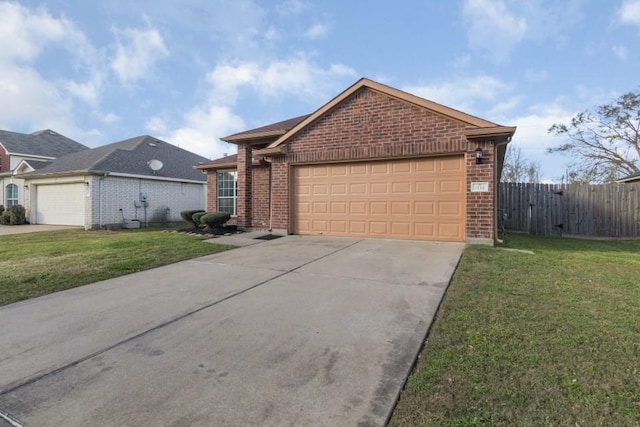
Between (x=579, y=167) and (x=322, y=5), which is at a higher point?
(x=322, y=5)

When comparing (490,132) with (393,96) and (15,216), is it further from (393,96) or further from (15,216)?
(15,216)

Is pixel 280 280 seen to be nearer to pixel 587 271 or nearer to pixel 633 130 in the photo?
pixel 587 271

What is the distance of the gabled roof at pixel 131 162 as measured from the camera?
16.9 m

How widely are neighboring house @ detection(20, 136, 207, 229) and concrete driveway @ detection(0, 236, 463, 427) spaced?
1294cm

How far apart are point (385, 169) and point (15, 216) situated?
2076cm

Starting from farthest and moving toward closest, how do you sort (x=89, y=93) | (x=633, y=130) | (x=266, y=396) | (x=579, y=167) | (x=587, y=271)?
(x=579, y=167) < (x=633, y=130) < (x=89, y=93) < (x=587, y=271) < (x=266, y=396)

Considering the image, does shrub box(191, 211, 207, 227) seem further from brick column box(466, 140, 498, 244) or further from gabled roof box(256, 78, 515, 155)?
brick column box(466, 140, 498, 244)

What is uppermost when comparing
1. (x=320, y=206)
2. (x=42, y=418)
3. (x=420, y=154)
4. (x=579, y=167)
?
(x=579, y=167)

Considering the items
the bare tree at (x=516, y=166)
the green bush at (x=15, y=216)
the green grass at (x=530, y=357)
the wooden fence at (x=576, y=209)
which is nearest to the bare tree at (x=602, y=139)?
the bare tree at (x=516, y=166)

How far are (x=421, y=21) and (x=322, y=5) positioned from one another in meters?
2.96

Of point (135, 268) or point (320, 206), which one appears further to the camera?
Answer: point (320, 206)

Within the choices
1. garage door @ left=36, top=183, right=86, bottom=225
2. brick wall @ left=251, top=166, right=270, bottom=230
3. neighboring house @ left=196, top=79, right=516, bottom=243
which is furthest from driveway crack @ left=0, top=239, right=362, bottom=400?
garage door @ left=36, top=183, right=86, bottom=225

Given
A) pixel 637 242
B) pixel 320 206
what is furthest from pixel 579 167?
pixel 320 206

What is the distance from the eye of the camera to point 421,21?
1002 centimetres
